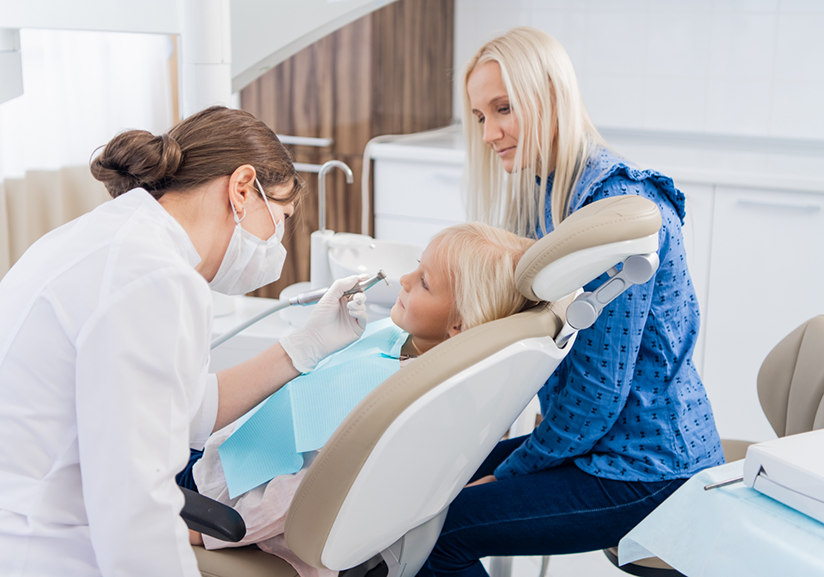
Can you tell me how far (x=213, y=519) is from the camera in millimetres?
933

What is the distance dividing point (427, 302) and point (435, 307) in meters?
0.02

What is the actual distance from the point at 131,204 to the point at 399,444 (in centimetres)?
45

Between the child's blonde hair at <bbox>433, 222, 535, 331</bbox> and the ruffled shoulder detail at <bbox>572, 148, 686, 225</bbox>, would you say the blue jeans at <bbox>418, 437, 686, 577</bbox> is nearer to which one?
the child's blonde hair at <bbox>433, 222, 535, 331</bbox>

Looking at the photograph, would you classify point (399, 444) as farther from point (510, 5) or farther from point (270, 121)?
point (510, 5)

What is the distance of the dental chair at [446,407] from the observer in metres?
0.83

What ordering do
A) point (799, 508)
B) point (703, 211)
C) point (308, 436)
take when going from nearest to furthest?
point (799, 508), point (308, 436), point (703, 211)

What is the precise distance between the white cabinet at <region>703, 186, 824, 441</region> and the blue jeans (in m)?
1.32

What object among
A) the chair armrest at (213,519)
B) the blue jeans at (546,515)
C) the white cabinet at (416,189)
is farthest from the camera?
the white cabinet at (416,189)

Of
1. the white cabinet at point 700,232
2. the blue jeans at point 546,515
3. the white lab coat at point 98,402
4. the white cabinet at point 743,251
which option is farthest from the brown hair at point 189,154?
the white cabinet at point 700,232

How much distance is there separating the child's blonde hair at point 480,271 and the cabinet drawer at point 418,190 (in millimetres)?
1340

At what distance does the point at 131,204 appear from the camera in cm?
92

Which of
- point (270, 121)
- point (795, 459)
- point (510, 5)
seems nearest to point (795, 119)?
point (510, 5)

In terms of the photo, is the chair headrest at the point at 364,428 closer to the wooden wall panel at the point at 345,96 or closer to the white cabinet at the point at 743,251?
the white cabinet at the point at 743,251

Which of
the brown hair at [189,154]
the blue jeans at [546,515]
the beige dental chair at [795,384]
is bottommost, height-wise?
the blue jeans at [546,515]
